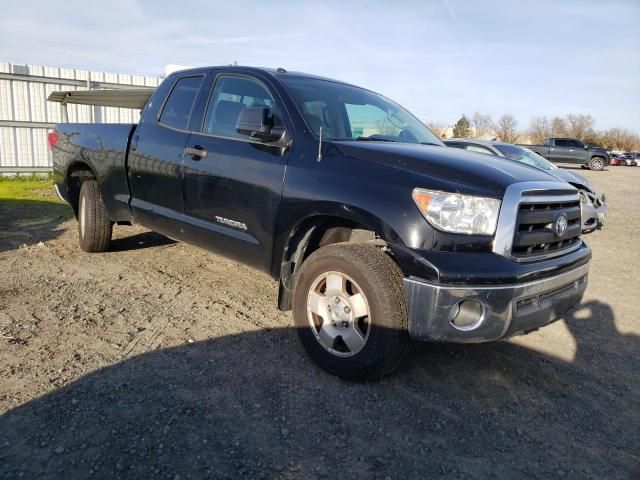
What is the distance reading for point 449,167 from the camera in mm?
2863

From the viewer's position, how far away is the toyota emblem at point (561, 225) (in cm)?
305

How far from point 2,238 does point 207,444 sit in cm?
505

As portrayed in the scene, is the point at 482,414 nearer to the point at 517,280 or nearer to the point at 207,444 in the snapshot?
the point at 517,280

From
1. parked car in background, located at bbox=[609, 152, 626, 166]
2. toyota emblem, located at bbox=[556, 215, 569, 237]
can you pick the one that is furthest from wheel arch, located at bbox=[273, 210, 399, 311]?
parked car in background, located at bbox=[609, 152, 626, 166]

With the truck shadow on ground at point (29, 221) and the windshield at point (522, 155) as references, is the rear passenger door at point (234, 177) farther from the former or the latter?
the windshield at point (522, 155)

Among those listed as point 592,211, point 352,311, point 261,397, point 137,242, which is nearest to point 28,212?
point 137,242

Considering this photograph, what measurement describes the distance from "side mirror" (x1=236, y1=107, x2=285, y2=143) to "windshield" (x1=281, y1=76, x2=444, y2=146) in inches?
9.3

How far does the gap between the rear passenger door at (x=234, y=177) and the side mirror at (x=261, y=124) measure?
0.05 meters

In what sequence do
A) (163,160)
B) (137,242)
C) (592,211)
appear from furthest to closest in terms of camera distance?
1. (592,211)
2. (137,242)
3. (163,160)

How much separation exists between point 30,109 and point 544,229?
12.9 meters

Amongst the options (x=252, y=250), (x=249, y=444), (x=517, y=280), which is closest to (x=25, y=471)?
(x=249, y=444)

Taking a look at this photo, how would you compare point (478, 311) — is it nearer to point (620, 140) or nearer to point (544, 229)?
point (544, 229)

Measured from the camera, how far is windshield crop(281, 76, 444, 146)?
3594 millimetres

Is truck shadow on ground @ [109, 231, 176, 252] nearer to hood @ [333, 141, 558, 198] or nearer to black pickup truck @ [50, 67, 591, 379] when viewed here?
black pickup truck @ [50, 67, 591, 379]
